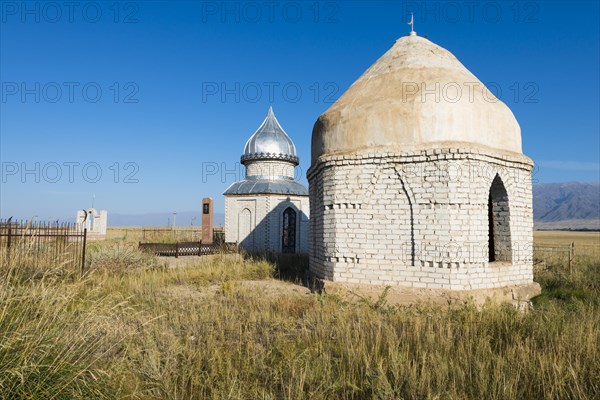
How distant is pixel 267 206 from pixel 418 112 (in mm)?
11589

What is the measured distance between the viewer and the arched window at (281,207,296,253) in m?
18.5

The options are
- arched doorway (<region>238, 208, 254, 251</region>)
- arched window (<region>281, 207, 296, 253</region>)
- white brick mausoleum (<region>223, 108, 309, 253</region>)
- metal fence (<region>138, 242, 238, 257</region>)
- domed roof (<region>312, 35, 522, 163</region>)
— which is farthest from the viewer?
arched doorway (<region>238, 208, 254, 251</region>)

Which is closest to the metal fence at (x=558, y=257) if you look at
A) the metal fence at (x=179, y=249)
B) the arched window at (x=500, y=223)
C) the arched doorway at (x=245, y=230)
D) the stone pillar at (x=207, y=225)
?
the arched window at (x=500, y=223)

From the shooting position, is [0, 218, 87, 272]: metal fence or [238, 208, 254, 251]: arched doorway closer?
[0, 218, 87, 272]: metal fence

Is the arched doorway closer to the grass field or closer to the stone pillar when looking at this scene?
the stone pillar

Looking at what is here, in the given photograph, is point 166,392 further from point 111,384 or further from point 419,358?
A: point 419,358

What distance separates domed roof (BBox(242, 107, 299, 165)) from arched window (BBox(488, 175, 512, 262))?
42.3ft

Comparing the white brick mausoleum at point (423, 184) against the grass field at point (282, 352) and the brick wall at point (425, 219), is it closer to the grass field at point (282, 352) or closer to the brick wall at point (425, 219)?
the brick wall at point (425, 219)

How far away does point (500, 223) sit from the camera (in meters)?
8.28

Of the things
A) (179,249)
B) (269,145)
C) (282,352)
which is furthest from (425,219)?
(269,145)

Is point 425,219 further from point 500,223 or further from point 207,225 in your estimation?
point 207,225

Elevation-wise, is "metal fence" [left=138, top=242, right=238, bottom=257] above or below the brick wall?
below

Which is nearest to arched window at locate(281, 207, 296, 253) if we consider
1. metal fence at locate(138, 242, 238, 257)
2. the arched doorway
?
the arched doorway

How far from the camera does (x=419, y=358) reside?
13.4ft
